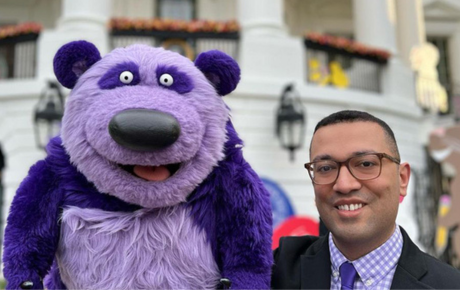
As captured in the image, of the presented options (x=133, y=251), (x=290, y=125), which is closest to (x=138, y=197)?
(x=133, y=251)

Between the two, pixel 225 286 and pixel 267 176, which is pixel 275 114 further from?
pixel 225 286

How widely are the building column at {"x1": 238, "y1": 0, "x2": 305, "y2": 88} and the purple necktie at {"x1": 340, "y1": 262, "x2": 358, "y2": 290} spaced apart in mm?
7380

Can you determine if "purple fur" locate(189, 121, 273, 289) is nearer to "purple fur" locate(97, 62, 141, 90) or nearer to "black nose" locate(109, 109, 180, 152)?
"black nose" locate(109, 109, 180, 152)

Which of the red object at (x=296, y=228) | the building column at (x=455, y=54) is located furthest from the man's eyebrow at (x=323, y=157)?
the building column at (x=455, y=54)

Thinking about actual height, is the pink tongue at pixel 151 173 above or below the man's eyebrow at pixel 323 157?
below

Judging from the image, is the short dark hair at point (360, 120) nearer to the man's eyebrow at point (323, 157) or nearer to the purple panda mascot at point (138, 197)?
the man's eyebrow at point (323, 157)

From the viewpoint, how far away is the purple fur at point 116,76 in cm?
181

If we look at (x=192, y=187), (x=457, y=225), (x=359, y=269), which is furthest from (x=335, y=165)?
(x=457, y=225)

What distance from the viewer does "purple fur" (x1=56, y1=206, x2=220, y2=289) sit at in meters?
1.74

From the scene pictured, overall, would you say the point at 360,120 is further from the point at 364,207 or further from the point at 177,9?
the point at 177,9

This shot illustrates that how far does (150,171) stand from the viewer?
5.73 ft

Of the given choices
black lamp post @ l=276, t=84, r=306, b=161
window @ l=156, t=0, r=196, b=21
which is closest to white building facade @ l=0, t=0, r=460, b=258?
black lamp post @ l=276, t=84, r=306, b=161

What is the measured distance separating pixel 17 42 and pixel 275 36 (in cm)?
477

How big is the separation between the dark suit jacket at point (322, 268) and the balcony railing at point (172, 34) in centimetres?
741
